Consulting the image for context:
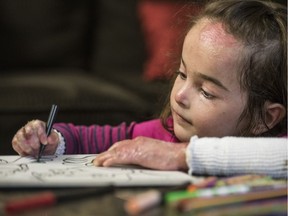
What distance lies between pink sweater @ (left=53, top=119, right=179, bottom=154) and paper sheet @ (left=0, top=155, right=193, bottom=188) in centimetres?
25

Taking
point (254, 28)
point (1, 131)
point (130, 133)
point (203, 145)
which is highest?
point (254, 28)

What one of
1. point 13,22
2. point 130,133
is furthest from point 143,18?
point 130,133

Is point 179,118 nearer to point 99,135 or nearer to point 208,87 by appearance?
point 208,87

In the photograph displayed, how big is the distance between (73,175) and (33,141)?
0.74ft

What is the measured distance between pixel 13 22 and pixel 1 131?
0.69 m

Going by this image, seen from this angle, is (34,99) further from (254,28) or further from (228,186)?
(228,186)

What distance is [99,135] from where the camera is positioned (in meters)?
1.28

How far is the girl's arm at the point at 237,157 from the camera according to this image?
88 cm

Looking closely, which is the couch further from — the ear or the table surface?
the table surface

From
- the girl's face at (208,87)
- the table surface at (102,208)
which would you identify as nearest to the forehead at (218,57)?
the girl's face at (208,87)

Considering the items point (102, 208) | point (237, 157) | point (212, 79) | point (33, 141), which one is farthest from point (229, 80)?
point (102, 208)

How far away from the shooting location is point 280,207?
0.68 metres

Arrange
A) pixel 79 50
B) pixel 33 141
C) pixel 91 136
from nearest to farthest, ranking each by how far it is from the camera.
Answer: pixel 33 141 < pixel 91 136 < pixel 79 50

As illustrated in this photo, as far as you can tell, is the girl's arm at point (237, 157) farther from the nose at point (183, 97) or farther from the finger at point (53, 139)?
the finger at point (53, 139)
